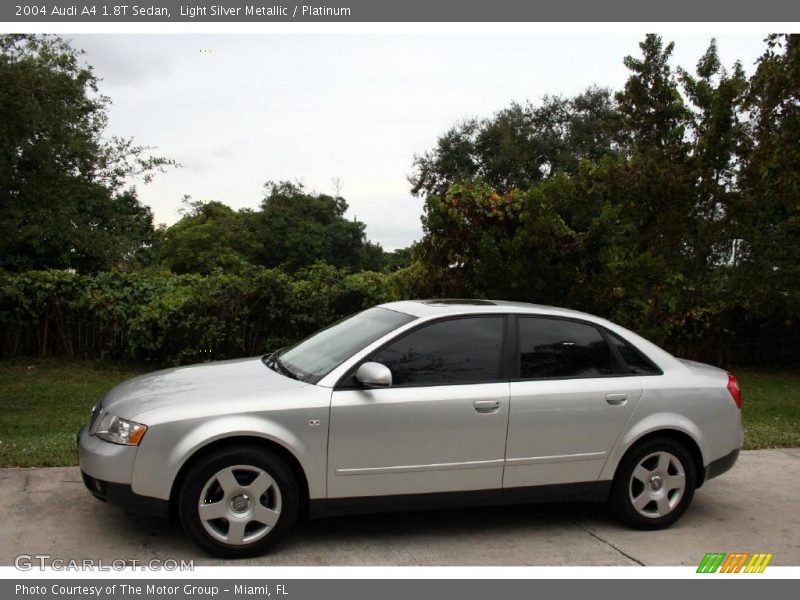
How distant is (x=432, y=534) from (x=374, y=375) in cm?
124

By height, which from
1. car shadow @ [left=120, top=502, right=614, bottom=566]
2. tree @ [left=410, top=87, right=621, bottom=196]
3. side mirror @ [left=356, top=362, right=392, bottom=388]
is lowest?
car shadow @ [left=120, top=502, right=614, bottom=566]

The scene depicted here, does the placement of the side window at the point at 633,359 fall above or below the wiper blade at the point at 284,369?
above

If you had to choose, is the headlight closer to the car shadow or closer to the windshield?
the car shadow

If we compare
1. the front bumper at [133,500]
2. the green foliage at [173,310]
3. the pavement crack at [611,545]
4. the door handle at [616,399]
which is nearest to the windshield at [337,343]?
the front bumper at [133,500]

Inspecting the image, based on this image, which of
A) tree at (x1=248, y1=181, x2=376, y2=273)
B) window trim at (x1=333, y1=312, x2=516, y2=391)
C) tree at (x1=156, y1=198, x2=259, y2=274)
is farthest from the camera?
tree at (x1=248, y1=181, x2=376, y2=273)

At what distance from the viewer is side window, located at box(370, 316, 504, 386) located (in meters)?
5.00

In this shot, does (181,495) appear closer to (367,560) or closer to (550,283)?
(367,560)

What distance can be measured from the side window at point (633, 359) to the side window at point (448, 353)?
2.90 feet

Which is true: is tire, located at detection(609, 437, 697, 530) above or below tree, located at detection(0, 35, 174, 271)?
below

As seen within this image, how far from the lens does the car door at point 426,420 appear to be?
15.6 feet

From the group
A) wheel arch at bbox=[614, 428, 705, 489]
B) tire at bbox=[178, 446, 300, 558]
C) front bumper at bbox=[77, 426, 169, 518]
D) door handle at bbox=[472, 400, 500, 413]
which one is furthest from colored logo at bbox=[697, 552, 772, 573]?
front bumper at bbox=[77, 426, 169, 518]

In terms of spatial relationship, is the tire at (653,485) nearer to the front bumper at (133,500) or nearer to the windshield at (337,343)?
the windshield at (337,343)

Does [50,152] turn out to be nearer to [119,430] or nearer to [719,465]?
[119,430]

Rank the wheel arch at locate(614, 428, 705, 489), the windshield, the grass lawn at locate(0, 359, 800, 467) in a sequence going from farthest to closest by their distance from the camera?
the grass lawn at locate(0, 359, 800, 467) → the wheel arch at locate(614, 428, 705, 489) → the windshield
